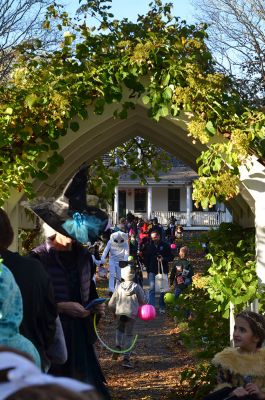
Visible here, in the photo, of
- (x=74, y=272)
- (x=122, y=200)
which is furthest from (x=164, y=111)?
(x=122, y=200)

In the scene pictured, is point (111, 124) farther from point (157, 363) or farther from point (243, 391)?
point (157, 363)

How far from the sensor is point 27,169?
6352 mm

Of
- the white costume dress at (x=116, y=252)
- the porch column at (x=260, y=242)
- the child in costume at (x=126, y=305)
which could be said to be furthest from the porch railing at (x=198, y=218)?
the porch column at (x=260, y=242)

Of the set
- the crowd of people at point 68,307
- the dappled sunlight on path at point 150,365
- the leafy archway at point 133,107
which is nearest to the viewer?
the crowd of people at point 68,307

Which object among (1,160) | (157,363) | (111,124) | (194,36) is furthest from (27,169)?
(157,363)

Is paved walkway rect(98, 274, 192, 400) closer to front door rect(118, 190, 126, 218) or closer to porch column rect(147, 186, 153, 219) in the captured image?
porch column rect(147, 186, 153, 219)

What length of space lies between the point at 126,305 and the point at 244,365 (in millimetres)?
Answer: 5405

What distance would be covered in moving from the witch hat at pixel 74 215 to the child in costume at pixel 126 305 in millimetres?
4916

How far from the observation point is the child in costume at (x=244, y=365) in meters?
4.63

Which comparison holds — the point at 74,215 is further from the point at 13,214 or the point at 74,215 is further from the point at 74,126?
the point at 13,214

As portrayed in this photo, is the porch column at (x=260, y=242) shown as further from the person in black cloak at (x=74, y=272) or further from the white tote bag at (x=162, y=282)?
the white tote bag at (x=162, y=282)

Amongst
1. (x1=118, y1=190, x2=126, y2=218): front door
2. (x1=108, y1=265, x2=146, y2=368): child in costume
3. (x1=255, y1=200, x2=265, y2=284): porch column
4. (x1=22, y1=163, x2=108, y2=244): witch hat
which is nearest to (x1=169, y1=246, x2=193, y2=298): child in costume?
(x1=108, y1=265, x2=146, y2=368): child in costume

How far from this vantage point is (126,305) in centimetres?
1009

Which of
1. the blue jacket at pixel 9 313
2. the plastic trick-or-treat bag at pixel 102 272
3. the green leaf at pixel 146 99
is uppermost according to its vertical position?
the green leaf at pixel 146 99
